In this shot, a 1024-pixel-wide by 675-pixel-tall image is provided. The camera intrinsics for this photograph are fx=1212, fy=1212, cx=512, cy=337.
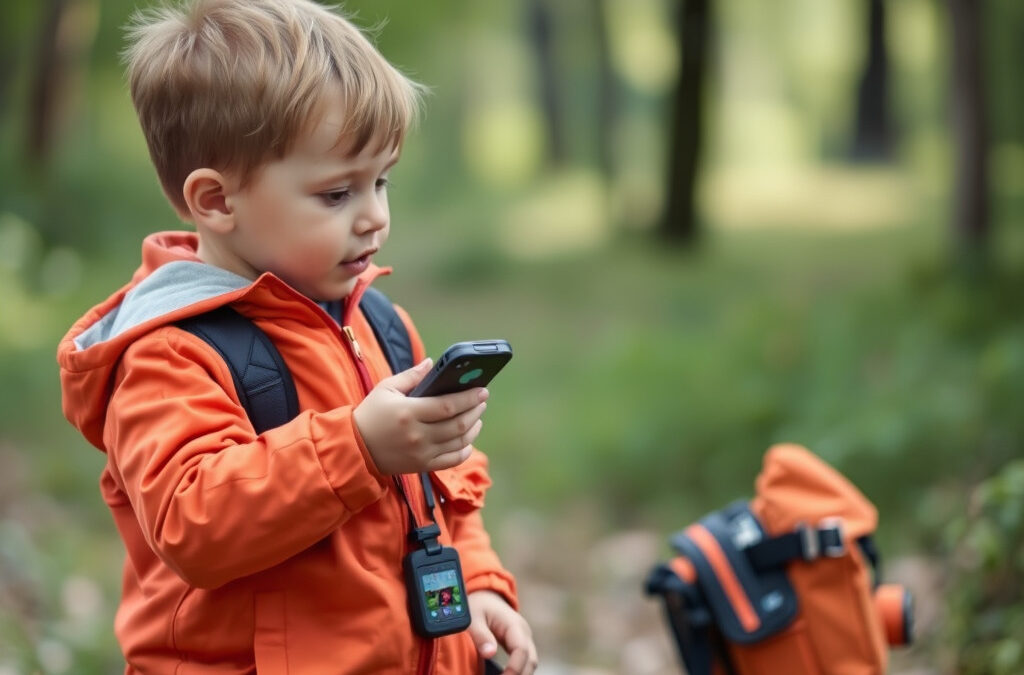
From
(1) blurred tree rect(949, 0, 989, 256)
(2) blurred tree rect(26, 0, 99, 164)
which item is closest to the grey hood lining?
(1) blurred tree rect(949, 0, 989, 256)

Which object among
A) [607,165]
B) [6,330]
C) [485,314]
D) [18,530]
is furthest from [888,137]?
[18,530]

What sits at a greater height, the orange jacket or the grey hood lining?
the grey hood lining

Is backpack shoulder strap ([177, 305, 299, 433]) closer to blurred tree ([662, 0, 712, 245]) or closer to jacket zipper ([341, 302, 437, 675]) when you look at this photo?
jacket zipper ([341, 302, 437, 675])

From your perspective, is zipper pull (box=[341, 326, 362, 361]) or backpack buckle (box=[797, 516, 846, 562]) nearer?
zipper pull (box=[341, 326, 362, 361])

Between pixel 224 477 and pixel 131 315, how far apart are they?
12.9 inches

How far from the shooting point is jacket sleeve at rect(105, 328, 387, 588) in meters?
1.61

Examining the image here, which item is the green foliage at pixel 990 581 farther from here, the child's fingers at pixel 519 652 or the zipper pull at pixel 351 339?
the zipper pull at pixel 351 339

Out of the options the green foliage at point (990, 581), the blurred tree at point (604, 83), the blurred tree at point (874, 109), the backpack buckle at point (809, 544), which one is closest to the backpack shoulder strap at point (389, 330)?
the backpack buckle at point (809, 544)

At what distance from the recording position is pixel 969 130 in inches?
252

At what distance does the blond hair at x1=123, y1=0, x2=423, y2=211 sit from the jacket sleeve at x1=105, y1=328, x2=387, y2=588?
1.08 feet

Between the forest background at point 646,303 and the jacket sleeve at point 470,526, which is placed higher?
the jacket sleeve at point 470,526

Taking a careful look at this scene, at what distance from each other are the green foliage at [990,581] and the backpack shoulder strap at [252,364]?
192 cm

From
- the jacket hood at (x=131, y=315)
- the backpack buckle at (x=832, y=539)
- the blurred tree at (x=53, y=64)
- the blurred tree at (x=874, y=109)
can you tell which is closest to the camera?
the jacket hood at (x=131, y=315)

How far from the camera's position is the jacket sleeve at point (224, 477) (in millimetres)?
1613
